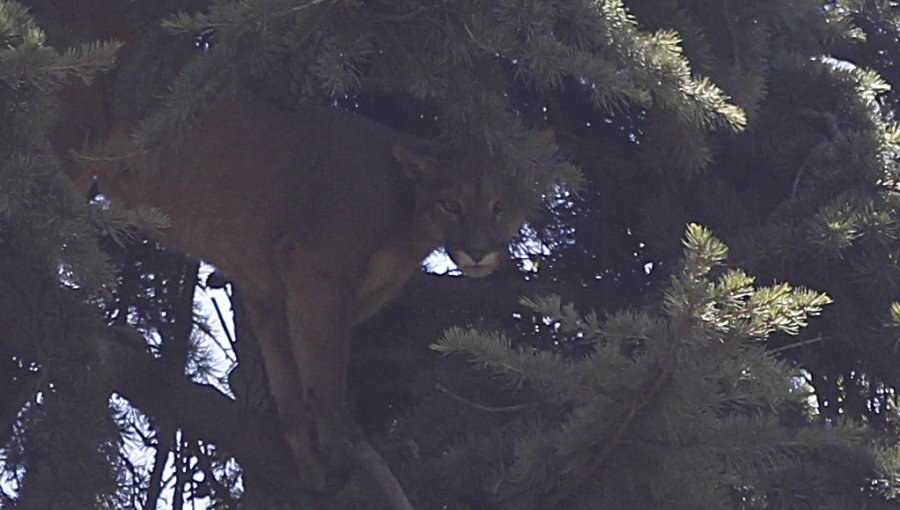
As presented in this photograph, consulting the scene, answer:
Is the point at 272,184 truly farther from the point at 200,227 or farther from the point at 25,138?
the point at 25,138

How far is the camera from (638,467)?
10.00 ft

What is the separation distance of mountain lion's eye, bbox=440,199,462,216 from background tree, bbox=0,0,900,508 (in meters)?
0.25

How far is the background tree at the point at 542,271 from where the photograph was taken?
3.00 meters

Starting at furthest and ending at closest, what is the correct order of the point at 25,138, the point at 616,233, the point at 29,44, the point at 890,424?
the point at 616,233, the point at 890,424, the point at 25,138, the point at 29,44

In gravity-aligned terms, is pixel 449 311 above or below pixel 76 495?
above

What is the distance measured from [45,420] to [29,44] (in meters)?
0.98

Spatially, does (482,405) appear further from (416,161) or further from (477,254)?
(416,161)

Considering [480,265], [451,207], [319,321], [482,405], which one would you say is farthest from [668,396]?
[451,207]

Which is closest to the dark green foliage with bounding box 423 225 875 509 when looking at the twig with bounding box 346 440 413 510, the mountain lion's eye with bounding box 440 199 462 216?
the twig with bounding box 346 440 413 510

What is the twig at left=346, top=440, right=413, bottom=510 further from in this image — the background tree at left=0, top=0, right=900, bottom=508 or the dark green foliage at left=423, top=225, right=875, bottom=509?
the dark green foliage at left=423, top=225, right=875, bottom=509

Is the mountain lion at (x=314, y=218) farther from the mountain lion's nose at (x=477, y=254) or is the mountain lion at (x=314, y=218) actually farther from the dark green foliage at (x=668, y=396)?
the dark green foliage at (x=668, y=396)

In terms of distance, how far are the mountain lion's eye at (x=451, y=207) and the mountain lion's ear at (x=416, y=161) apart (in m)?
0.11

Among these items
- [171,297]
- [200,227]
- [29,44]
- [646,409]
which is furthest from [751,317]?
[171,297]

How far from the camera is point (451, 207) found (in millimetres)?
5199
